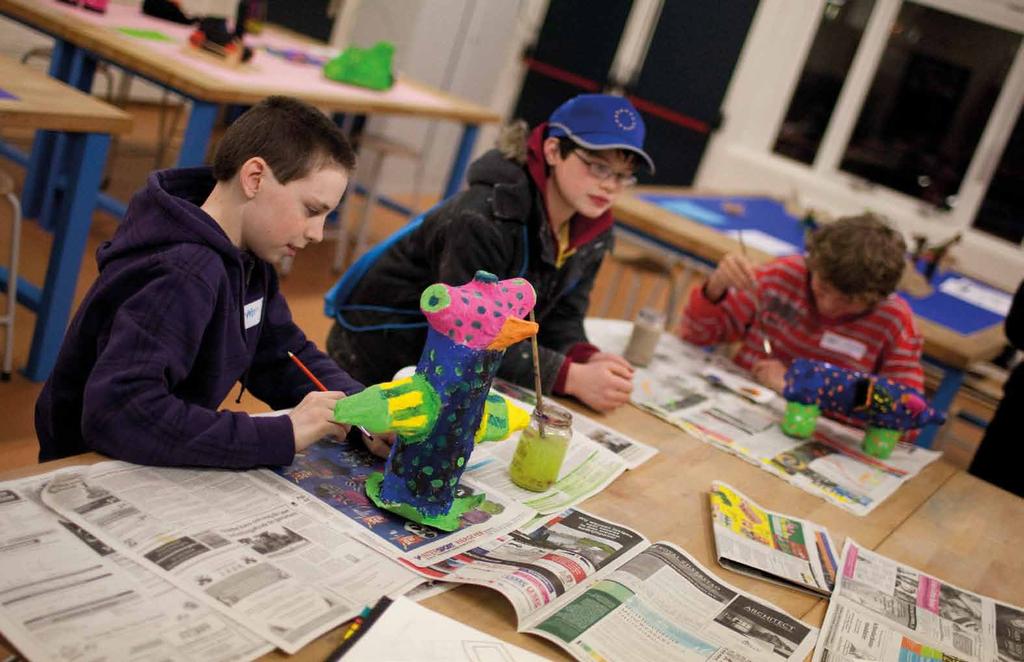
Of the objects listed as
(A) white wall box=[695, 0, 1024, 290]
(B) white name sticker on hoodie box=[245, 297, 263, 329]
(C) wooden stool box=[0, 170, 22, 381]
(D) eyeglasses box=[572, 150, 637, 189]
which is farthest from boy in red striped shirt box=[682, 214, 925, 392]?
(A) white wall box=[695, 0, 1024, 290]

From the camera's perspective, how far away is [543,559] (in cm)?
132

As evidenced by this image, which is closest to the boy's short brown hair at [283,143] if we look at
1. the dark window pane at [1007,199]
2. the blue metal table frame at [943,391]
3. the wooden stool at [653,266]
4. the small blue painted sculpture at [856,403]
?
the small blue painted sculpture at [856,403]

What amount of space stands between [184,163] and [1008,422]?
2747 millimetres

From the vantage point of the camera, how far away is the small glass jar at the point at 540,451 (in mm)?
1525

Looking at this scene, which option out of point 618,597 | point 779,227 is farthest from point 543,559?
point 779,227

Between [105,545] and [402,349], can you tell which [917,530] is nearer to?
[402,349]

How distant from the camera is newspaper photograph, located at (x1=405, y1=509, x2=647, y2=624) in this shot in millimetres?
1219

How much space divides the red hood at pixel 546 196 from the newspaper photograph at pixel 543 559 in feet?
2.61

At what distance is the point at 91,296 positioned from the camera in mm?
1339

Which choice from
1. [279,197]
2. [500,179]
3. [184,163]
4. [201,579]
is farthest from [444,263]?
[184,163]

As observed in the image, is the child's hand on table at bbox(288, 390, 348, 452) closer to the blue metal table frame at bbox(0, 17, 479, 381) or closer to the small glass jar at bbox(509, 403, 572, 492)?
the small glass jar at bbox(509, 403, 572, 492)

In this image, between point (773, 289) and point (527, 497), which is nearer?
point (527, 497)

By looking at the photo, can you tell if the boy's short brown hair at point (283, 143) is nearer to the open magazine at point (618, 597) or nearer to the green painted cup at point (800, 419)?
the open magazine at point (618, 597)

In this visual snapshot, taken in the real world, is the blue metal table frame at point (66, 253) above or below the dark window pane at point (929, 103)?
below
